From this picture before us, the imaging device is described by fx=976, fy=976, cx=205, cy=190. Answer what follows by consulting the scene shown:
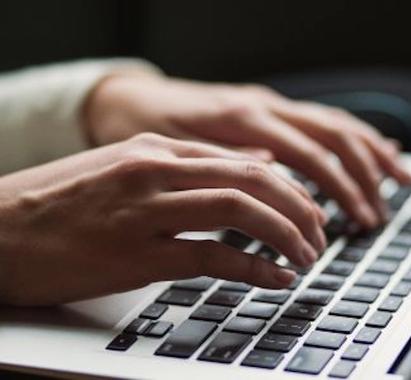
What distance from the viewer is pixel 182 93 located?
0.89 m

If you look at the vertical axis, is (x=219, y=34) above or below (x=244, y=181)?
below

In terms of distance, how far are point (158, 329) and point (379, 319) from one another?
0.13 meters

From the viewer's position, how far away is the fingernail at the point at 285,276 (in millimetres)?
597

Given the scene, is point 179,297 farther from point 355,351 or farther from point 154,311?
point 355,351

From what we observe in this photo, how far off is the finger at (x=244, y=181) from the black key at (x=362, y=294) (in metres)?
0.06

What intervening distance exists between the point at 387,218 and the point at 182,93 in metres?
0.23

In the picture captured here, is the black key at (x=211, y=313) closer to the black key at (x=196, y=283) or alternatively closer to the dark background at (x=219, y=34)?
the black key at (x=196, y=283)

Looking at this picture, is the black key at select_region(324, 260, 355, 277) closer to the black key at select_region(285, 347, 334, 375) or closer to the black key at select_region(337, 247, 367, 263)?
the black key at select_region(337, 247, 367, 263)

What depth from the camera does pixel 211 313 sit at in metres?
0.60

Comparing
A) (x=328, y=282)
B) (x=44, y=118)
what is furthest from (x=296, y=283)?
(x=44, y=118)

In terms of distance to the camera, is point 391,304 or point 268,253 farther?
point 268,253

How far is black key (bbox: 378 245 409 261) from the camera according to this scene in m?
0.69

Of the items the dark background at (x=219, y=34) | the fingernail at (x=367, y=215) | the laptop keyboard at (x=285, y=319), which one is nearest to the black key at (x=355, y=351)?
the laptop keyboard at (x=285, y=319)

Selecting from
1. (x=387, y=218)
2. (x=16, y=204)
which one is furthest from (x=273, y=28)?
A: (x=16, y=204)
